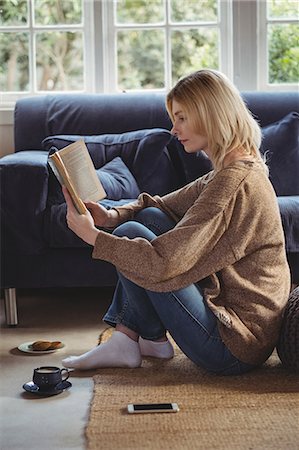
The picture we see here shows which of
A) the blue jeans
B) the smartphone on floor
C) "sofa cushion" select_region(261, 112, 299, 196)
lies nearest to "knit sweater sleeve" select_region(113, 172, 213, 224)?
the blue jeans

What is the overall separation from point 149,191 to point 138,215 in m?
0.88

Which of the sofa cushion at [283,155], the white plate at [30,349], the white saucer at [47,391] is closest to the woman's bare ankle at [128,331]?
the white saucer at [47,391]

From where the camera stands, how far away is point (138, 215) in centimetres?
293

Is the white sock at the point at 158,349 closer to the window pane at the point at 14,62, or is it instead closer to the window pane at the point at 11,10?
the window pane at the point at 14,62

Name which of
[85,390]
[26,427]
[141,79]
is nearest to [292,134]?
[141,79]

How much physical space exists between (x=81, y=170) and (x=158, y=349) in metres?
0.67

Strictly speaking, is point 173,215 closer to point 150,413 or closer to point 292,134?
point 150,413

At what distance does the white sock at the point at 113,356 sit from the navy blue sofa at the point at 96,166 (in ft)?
2.46

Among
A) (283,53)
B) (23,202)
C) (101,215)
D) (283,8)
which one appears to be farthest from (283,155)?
(101,215)

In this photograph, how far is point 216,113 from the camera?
101 inches

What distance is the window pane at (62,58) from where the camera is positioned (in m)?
4.68

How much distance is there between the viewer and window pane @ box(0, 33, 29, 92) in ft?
15.4

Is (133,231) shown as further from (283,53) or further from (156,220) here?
(283,53)

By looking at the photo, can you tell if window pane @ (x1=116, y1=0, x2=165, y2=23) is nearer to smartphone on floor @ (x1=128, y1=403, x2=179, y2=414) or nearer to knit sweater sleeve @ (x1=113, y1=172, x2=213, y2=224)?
knit sweater sleeve @ (x1=113, y1=172, x2=213, y2=224)
